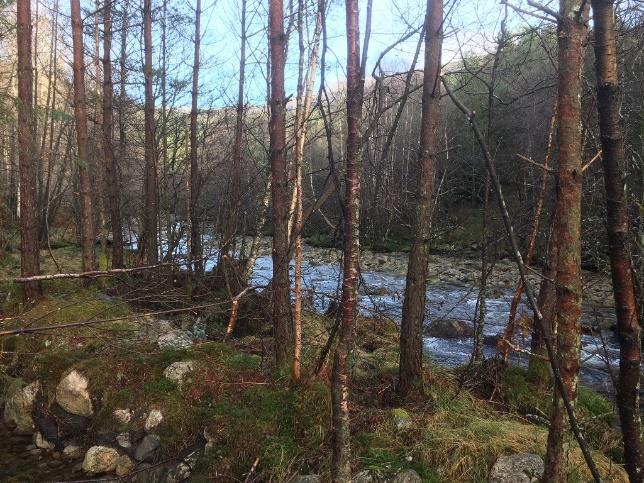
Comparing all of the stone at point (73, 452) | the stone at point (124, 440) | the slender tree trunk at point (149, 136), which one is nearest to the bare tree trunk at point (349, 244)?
the stone at point (124, 440)

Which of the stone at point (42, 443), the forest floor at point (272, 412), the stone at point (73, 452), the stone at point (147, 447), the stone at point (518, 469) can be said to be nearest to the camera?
the stone at point (518, 469)

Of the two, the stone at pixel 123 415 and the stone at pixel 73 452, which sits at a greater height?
the stone at pixel 123 415

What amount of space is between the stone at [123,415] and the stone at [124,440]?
0.43ft

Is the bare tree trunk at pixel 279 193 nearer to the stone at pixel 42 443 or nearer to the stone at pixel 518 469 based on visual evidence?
the stone at pixel 518 469

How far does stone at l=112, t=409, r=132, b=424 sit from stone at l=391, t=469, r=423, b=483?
300 centimetres

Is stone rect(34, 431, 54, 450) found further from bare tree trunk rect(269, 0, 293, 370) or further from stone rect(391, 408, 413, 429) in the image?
stone rect(391, 408, 413, 429)

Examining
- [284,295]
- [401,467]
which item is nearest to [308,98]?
[284,295]

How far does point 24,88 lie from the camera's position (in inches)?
304

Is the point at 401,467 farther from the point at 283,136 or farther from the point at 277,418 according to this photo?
the point at 283,136

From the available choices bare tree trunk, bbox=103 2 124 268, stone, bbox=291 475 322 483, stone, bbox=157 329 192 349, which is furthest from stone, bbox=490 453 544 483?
bare tree trunk, bbox=103 2 124 268

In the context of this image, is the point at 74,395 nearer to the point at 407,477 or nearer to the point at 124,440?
the point at 124,440

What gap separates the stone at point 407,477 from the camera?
155 inches

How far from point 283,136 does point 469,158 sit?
66.8ft

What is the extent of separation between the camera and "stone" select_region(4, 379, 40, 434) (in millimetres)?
5781
